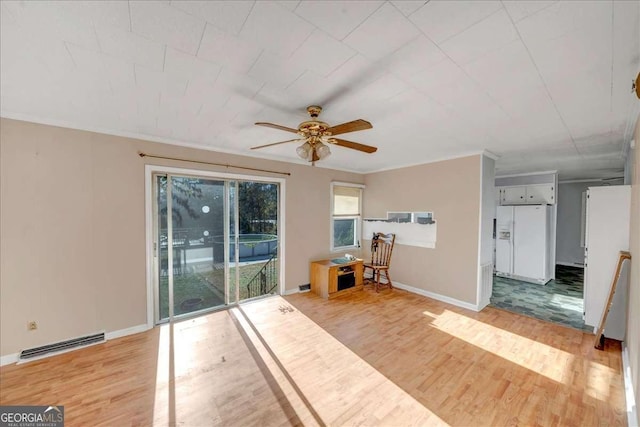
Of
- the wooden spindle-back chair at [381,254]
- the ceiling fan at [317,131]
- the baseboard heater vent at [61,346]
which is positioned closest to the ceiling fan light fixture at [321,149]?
the ceiling fan at [317,131]

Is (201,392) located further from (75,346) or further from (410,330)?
(410,330)

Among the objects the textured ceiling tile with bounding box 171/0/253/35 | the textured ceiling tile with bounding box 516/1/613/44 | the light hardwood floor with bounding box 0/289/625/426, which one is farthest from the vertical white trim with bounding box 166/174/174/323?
the textured ceiling tile with bounding box 516/1/613/44

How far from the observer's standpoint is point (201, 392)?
2.03 m

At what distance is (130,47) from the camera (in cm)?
139

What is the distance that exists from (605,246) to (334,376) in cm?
375

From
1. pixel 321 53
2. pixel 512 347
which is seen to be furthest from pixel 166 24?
pixel 512 347

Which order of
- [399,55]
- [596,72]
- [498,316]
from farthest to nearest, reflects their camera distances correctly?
[498,316]
[596,72]
[399,55]

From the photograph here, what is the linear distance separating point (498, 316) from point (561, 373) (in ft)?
4.27

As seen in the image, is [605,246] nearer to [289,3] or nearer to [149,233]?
[289,3]

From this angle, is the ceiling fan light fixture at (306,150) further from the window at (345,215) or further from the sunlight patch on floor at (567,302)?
the sunlight patch on floor at (567,302)

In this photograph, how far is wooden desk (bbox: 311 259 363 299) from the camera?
169 inches

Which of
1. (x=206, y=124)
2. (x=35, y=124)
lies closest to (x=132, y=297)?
(x=35, y=124)

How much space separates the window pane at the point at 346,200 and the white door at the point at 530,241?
367cm

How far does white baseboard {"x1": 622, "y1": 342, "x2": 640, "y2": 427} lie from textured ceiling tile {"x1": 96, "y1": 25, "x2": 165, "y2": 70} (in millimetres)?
3963
